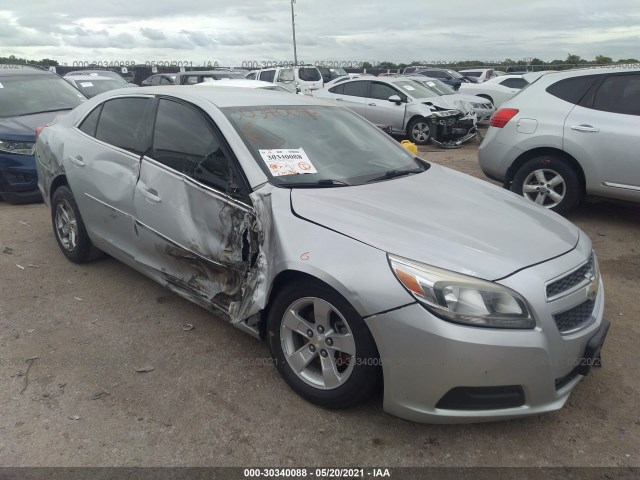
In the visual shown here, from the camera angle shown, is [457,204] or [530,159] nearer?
[457,204]

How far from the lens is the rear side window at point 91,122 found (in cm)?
418

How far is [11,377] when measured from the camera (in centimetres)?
297

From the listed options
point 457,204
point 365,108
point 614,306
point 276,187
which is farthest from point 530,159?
point 365,108

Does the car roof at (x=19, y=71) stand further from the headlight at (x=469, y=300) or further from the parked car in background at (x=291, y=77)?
the parked car in background at (x=291, y=77)

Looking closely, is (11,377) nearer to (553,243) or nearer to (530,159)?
(553,243)

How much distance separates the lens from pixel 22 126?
6.64 m

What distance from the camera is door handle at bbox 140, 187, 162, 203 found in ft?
11.0

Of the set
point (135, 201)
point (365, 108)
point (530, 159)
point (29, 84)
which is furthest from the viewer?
point (365, 108)

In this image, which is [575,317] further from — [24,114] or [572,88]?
[24,114]

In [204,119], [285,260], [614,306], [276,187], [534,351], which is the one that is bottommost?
[614,306]

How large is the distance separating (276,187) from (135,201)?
1219 millimetres

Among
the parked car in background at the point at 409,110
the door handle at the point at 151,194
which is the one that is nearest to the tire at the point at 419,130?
the parked car in background at the point at 409,110

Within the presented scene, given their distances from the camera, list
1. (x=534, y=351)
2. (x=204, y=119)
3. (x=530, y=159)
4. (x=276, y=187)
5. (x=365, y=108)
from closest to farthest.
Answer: (x=534, y=351)
(x=276, y=187)
(x=204, y=119)
(x=530, y=159)
(x=365, y=108)

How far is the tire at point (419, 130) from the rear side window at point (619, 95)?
6.04 meters
